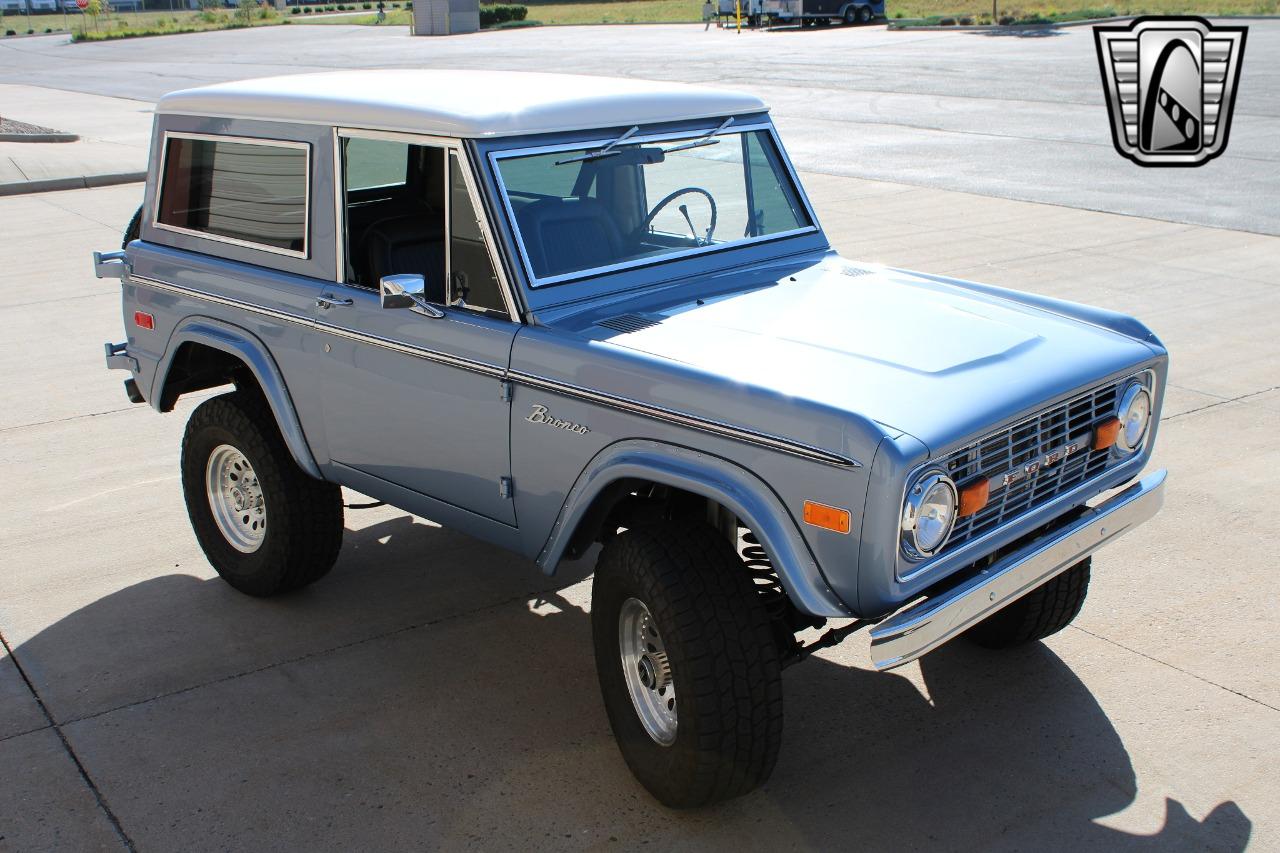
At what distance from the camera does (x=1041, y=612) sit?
4.53 m

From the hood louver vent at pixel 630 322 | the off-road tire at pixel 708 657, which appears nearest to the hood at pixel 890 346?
the hood louver vent at pixel 630 322

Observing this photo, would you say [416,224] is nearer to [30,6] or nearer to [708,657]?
[708,657]

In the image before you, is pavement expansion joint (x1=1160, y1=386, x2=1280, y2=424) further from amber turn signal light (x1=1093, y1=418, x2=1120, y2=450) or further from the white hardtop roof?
the white hardtop roof

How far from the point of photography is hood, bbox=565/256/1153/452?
3.46m

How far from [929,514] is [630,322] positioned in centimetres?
121

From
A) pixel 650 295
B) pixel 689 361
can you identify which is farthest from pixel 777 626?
pixel 650 295

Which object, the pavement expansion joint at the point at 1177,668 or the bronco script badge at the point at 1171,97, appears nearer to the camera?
the pavement expansion joint at the point at 1177,668

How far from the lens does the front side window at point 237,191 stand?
484cm

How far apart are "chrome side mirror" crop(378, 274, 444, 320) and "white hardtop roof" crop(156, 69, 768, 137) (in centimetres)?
54

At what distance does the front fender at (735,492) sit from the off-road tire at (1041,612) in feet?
4.29

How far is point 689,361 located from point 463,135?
1164 millimetres

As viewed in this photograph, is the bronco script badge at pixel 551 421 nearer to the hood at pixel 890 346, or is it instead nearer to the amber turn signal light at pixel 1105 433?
the hood at pixel 890 346

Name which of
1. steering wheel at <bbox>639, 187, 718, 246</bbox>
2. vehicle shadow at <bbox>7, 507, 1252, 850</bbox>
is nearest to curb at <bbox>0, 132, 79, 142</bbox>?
vehicle shadow at <bbox>7, 507, 1252, 850</bbox>

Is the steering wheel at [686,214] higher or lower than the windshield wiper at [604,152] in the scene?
lower
